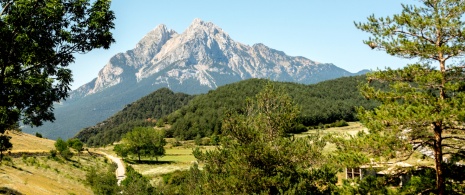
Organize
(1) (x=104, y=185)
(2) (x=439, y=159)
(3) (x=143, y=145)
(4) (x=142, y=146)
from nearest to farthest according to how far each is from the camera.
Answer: (2) (x=439, y=159) < (1) (x=104, y=185) < (3) (x=143, y=145) < (4) (x=142, y=146)

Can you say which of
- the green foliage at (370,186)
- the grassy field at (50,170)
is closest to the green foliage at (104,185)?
the grassy field at (50,170)

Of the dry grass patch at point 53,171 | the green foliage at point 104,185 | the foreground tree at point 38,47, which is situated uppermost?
the foreground tree at point 38,47

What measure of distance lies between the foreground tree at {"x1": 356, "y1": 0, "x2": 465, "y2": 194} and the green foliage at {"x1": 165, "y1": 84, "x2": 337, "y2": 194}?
737cm


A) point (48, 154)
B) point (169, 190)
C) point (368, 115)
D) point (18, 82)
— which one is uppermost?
point (18, 82)

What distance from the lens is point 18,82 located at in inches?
623

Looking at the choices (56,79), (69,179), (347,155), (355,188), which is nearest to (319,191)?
(355,188)

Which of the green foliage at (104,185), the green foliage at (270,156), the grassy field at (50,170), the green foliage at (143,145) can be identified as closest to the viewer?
the green foliage at (270,156)

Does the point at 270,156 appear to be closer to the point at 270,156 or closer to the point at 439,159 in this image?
the point at 270,156

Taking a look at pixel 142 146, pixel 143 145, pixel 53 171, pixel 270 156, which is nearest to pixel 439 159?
pixel 270 156

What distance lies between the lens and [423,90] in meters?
15.3

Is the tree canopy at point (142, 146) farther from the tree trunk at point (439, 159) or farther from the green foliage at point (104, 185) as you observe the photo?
the tree trunk at point (439, 159)

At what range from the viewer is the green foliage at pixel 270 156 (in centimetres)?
2248

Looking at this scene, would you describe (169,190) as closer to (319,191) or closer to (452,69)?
(319,191)

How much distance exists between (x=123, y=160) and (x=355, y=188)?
91.5 metres
